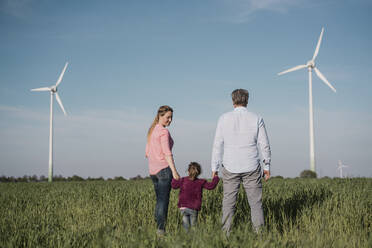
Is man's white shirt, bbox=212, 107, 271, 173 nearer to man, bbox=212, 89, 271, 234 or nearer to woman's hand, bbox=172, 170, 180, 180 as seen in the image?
man, bbox=212, 89, 271, 234

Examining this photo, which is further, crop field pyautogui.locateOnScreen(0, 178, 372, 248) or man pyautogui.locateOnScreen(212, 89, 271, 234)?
man pyautogui.locateOnScreen(212, 89, 271, 234)

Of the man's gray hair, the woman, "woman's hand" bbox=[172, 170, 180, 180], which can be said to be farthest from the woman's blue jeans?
the man's gray hair

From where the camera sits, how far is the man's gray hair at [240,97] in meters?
5.45

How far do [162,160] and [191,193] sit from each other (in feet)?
2.26

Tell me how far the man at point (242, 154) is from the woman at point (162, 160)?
716mm

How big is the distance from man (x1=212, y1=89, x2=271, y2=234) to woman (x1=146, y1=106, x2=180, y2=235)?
0.72m

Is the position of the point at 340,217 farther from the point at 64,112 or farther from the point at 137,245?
the point at 64,112

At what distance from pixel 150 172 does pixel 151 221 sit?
1681mm

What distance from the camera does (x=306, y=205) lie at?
7.53 metres

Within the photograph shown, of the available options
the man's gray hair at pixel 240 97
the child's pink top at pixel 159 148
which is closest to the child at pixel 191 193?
the child's pink top at pixel 159 148

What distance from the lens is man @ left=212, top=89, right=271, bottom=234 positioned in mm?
5234

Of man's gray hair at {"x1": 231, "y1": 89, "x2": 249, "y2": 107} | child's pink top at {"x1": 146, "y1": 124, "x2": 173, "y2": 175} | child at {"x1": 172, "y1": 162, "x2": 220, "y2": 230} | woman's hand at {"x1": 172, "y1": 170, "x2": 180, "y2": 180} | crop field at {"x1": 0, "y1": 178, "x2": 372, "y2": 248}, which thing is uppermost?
man's gray hair at {"x1": 231, "y1": 89, "x2": 249, "y2": 107}

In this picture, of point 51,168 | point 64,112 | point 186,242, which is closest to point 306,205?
point 186,242

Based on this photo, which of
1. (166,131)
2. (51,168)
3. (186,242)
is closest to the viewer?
(186,242)
